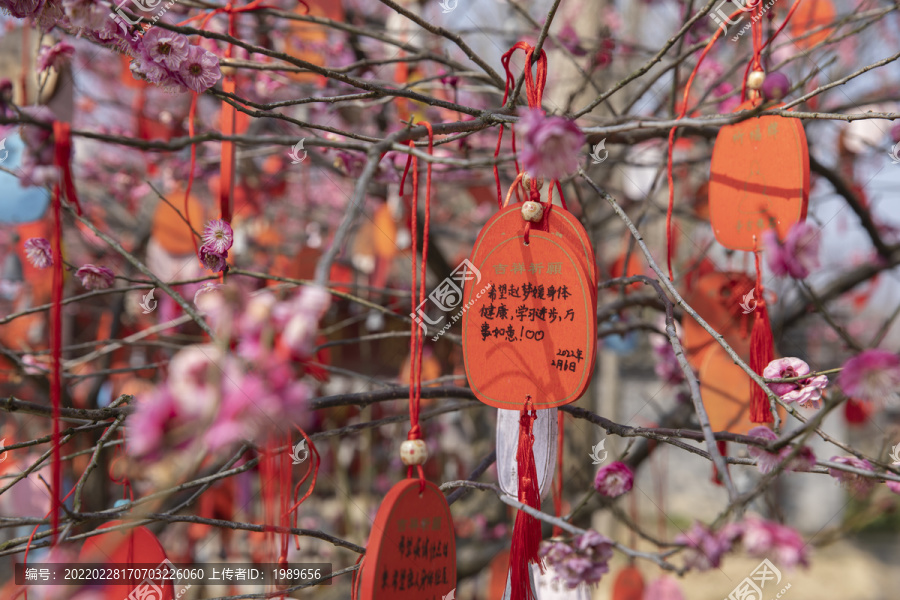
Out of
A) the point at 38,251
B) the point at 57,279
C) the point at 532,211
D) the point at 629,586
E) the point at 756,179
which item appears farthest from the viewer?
the point at 629,586

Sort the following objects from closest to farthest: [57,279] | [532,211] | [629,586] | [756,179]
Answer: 1. [57,279]
2. [532,211]
3. [756,179]
4. [629,586]

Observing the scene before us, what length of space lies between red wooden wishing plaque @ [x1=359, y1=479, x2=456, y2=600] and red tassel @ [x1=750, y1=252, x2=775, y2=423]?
47cm

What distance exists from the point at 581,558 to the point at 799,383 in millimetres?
396

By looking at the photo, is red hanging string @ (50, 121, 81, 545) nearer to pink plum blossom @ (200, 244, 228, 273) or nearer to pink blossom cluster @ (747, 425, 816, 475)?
pink plum blossom @ (200, 244, 228, 273)

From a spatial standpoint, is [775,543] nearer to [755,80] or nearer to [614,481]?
[614,481]

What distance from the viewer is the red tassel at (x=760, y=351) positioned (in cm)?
87

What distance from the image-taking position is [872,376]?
48 centimetres

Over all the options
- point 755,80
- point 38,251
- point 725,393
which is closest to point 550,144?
point 755,80

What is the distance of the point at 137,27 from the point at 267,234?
2090 millimetres

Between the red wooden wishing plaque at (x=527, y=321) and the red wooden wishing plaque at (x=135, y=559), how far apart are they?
1.62ft

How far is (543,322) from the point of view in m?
0.73

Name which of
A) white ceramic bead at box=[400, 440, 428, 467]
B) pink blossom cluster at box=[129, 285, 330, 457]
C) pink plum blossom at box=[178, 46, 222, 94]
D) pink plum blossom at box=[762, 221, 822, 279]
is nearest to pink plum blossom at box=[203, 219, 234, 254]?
pink plum blossom at box=[178, 46, 222, 94]

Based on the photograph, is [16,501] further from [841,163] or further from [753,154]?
[841,163]

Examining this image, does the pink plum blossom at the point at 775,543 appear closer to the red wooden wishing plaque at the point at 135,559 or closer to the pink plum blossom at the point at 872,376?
the pink plum blossom at the point at 872,376
